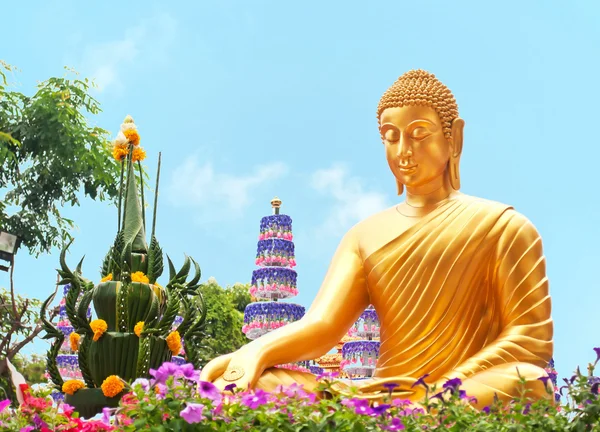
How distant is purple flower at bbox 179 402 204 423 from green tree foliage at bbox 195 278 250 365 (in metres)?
16.8

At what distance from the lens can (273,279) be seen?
1367 cm

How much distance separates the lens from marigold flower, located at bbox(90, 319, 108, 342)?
19.9 ft

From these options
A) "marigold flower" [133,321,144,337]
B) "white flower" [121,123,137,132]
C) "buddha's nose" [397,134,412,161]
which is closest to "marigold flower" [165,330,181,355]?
"marigold flower" [133,321,144,337]

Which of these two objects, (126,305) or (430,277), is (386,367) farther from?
(126,305)

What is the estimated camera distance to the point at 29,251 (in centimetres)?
1603

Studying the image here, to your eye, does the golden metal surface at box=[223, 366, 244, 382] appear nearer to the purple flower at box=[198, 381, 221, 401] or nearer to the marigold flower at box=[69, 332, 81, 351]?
the purple flower at box=[198, 381, 221, 401]

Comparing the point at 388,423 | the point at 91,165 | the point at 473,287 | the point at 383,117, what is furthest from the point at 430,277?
the point at 91,165

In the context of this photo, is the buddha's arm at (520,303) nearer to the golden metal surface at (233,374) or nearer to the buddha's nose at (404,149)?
the buddha's nose at (404,149)

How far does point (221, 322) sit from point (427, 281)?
51.2ft

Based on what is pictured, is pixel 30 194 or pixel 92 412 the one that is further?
pixel 30 194

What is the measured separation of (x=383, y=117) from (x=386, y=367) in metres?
1.31

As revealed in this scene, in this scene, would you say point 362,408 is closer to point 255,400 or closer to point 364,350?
point 255,400

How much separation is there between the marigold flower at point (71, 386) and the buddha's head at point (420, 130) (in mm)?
2502

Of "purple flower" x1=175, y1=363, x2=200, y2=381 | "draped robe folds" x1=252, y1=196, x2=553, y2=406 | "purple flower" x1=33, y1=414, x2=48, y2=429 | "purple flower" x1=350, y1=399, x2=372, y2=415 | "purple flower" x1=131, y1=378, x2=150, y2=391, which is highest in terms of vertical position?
"draped robe folds" x1=252, y1=196, x2=553, y2=406
